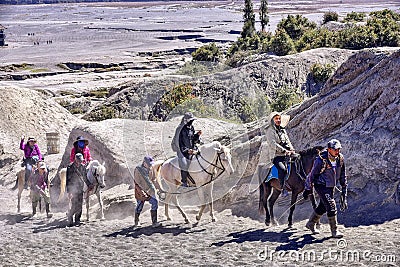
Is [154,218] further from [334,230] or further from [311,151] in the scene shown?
[334,230]

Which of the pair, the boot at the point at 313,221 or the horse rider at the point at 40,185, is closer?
the boot at the point at 313,221

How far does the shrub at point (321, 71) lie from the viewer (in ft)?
90.9

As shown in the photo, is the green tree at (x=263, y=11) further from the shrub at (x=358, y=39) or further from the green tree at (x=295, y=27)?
the shrub at (x=358, y=39)

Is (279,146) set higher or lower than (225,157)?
higher

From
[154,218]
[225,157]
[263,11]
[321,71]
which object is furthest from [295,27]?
[225,157]

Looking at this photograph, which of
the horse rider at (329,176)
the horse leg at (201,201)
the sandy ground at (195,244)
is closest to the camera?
the sandy ground at (195,244)

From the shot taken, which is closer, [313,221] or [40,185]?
[313,221]

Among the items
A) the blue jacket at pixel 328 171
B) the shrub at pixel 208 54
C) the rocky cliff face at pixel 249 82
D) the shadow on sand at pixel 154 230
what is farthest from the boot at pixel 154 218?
the shrub at pixel 208 54

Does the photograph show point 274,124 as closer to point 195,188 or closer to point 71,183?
point 195,188

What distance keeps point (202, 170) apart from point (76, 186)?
11.0 ft

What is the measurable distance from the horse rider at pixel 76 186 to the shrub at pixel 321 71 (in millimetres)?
14984

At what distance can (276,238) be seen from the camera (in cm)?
1150

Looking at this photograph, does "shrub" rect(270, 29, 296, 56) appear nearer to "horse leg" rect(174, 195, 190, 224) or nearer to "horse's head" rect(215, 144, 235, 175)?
"horse leg" rect(174, 195, 190, 224)

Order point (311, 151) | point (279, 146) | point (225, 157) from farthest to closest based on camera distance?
point (225, 157)
point (279, 146)
point (311, 151)
